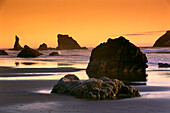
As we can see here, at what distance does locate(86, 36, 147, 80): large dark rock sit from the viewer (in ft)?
83.8

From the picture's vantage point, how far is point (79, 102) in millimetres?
10586

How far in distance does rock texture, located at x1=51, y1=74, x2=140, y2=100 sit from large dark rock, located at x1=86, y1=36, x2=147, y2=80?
12.1m

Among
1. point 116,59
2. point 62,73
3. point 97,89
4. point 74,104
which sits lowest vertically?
point 74,104

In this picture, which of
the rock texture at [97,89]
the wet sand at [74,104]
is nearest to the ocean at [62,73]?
the rock texture at [97,89]

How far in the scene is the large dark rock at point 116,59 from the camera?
25.5 m

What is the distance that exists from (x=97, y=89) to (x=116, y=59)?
579 inches

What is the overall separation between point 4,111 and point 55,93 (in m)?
4.07

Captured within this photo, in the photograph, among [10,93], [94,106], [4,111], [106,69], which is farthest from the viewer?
[106,69]

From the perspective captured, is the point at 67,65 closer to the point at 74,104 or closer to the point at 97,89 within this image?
the point at 97,89

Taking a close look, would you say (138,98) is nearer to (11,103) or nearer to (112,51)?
(11,103)

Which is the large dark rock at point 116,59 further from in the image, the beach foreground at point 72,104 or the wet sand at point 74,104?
the beach foreground at point 72,104

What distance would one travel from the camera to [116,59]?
1035 inches

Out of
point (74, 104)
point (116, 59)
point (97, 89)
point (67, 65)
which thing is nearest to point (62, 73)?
point (116, 59)

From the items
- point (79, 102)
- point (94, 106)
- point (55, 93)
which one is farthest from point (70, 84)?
point (94, 106)
